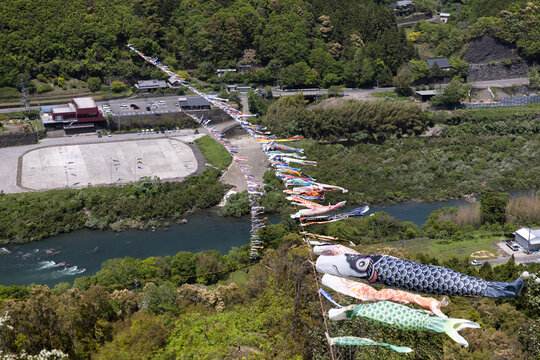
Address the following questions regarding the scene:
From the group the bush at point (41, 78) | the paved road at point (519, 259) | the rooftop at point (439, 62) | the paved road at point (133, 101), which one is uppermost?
the bush at point (41, 78)

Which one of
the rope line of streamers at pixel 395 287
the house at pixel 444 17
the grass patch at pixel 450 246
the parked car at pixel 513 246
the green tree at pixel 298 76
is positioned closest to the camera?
the rope line of streamers at pixel 395 287

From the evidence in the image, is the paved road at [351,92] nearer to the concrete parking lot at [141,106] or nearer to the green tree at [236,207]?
the concrete parking lot at [141,106]

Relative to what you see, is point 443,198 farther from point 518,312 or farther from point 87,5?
point 87,5

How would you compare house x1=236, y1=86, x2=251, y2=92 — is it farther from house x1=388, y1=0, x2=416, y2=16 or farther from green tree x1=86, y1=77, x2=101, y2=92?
house x1=388, y1=0, x2=416, y2=16

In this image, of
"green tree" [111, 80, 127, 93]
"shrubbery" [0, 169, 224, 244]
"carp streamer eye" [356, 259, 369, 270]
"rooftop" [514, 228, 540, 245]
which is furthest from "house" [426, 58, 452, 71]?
"carp streamer eye" [356, 259, 369, 270]

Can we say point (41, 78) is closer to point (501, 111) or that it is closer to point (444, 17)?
point (501, 111)

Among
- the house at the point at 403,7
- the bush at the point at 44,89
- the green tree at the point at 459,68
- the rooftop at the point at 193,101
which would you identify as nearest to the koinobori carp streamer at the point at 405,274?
the rooftop at the point at 193,101

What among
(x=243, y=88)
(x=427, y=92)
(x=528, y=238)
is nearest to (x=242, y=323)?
(x=528, y=238)
